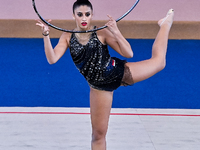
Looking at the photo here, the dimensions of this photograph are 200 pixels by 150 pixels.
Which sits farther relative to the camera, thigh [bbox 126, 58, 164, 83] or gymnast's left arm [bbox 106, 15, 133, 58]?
thigh [bbox 126, 58, 164, 83]

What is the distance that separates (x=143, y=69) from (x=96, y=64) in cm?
23

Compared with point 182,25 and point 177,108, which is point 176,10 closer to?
point 182,25

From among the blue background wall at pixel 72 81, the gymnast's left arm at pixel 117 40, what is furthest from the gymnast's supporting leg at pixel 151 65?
the blue background wall at pixel 72 81

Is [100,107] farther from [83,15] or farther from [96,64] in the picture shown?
[83,15]

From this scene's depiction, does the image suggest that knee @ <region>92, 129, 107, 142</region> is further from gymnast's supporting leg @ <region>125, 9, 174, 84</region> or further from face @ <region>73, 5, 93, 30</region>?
face @ <region>73, 5, 93, 30</region>

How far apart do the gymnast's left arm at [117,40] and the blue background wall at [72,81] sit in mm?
1339

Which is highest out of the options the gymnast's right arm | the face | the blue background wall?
the face

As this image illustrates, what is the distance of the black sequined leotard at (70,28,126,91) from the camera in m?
1.51

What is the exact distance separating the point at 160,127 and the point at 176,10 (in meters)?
1.05

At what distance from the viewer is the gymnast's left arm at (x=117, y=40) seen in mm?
1432

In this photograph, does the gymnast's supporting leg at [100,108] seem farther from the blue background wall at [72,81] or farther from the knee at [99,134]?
the blue background wall at [72,81]

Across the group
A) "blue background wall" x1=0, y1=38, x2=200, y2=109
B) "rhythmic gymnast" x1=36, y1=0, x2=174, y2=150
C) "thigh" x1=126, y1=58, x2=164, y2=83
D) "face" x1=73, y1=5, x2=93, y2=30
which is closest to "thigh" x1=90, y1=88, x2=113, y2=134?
"rhythmic gymnast" x1=36, y1=0, x2=174, y2=150

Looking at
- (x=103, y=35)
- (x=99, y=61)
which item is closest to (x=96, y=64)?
(x=99, y=61)

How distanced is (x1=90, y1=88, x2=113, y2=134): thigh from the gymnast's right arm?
0.78 ft
